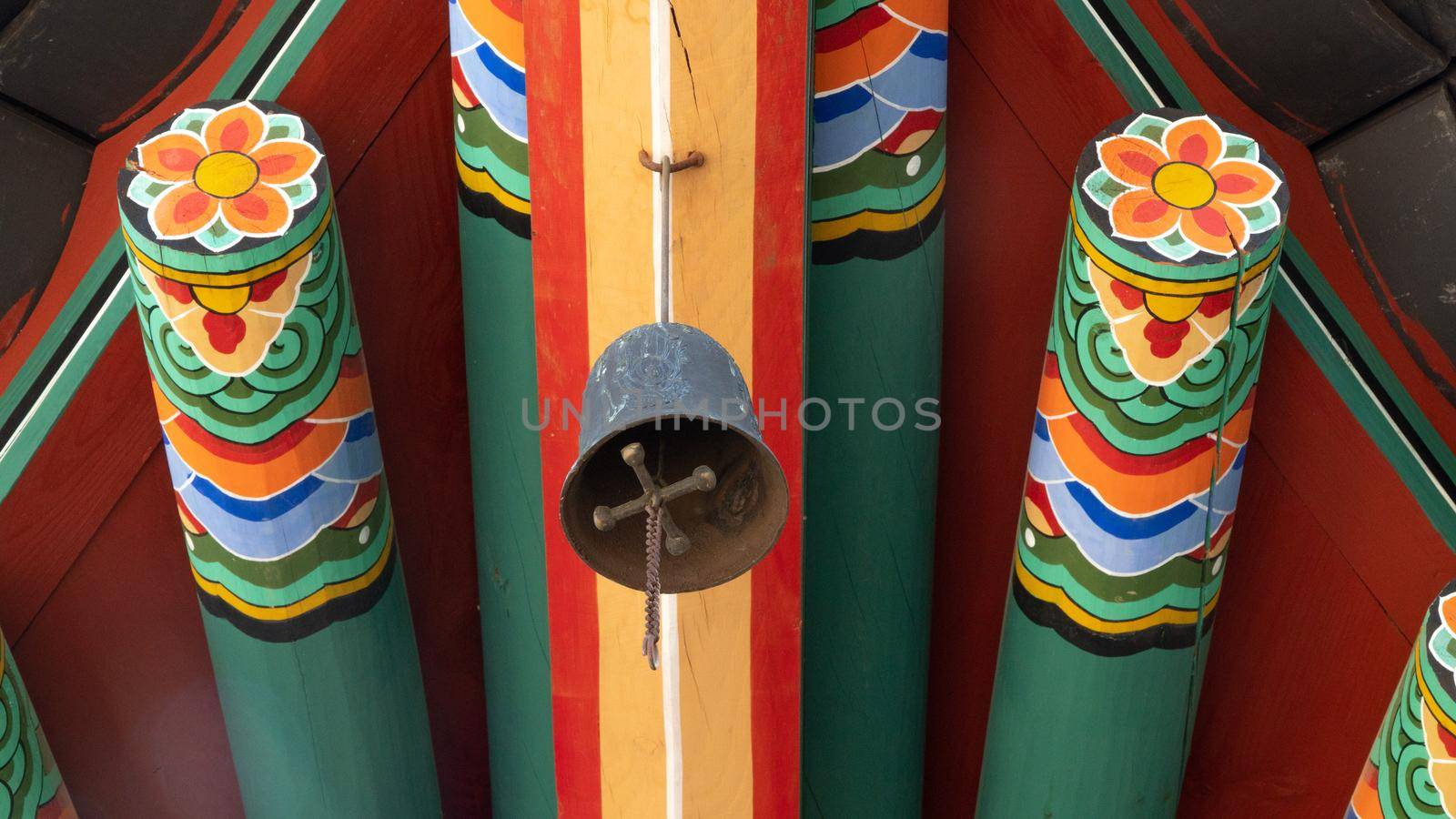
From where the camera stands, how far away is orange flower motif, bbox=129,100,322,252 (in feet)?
6.31

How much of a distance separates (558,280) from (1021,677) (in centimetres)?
88

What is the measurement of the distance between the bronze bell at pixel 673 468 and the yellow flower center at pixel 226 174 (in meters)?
0.65

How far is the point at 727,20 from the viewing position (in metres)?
1.82

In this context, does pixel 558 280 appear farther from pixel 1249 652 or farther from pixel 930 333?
pixel 1249 652

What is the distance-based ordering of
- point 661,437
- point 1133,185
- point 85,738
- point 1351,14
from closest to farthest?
point 661,437 < point 1133,185 < point 1351,14 < point 85,738

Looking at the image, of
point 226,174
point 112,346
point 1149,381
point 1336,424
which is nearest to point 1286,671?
point 1336,424

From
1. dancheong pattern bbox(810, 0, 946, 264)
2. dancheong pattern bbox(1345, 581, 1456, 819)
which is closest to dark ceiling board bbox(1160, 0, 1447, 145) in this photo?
dancheong pattern bbox(810, 0, 946, 264)

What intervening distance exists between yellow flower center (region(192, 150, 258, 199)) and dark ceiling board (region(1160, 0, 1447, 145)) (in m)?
1.37

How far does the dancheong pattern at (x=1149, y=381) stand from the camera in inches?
76.4

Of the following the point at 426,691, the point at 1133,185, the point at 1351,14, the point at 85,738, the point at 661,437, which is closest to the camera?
the point at 661,437

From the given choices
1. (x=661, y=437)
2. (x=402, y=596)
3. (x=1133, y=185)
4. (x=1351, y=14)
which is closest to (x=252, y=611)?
(x=402, y=596)

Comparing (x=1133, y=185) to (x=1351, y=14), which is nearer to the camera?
(x=1133, y=185)

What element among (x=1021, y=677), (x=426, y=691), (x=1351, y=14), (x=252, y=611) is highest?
(x=1351, y=14)

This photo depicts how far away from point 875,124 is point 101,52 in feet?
3.67
